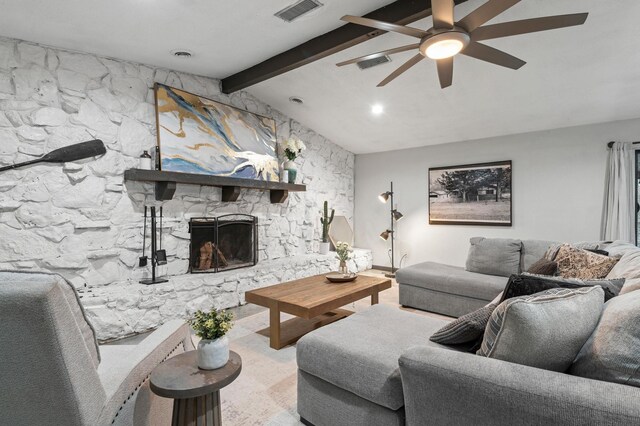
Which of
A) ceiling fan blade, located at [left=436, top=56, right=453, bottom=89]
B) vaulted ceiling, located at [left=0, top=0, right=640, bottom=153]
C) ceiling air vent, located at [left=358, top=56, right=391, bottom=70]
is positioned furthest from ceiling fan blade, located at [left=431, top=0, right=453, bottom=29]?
ceiling air vent, located at [left=358, top=56, right=391, bottom=70]

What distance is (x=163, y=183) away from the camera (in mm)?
3650

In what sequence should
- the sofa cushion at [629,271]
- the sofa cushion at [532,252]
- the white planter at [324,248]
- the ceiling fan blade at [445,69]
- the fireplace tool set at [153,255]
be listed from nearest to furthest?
the sofa cushion at [629,271] < the ceiling fan blade at [445,69] < the fireplace tool set at [153,255] < the sofa cushion at [532,252] < the white planter at [324,248]

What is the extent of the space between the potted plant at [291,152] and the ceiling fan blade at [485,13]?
3.20 metres

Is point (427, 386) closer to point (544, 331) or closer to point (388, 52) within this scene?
point (544, 331)

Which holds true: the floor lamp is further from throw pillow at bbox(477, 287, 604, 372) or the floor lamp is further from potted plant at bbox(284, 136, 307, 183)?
throw pillow at bbox(477, 287, 604, 372)

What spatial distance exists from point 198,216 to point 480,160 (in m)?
4.15

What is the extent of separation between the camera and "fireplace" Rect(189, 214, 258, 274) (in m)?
4.06

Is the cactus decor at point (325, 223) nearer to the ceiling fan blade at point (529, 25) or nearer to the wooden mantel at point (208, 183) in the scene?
the wooden mantel at point (208, 183)

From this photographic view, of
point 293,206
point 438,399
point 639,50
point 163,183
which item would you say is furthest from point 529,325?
point 293,206

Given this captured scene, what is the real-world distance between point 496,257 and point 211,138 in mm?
3632

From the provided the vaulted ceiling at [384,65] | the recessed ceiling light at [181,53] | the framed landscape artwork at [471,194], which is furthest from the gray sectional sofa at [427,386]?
the recessed ceiling light at [181,53]

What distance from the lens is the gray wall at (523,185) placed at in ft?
14.3

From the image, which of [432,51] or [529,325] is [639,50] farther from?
[529,325]

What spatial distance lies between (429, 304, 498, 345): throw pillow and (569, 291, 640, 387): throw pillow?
37 centimetres
